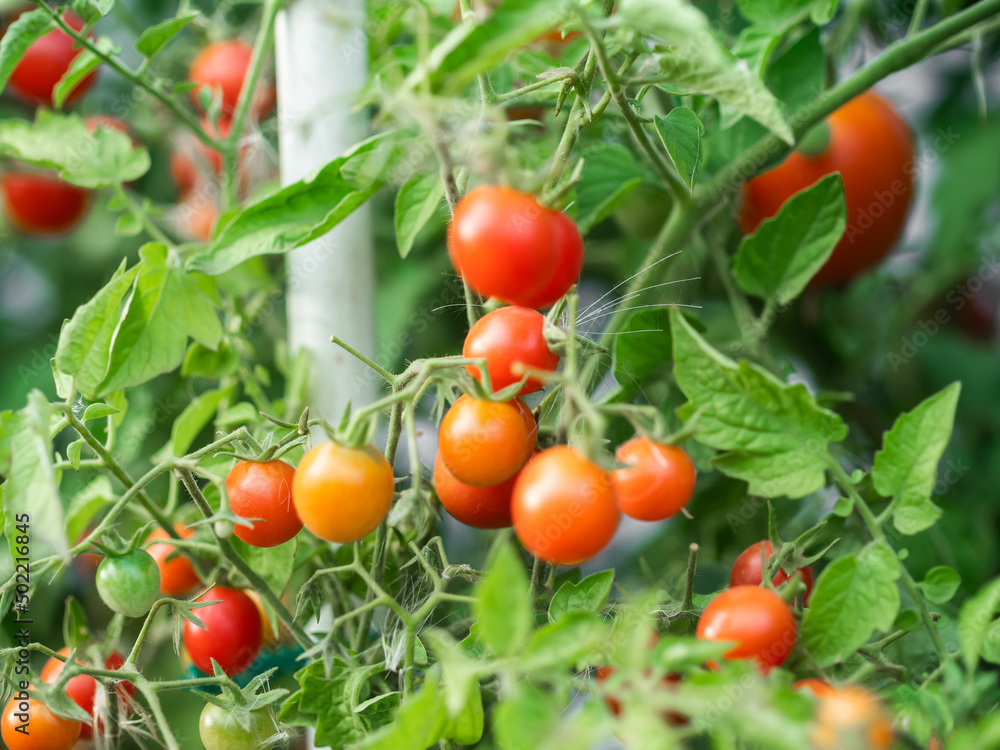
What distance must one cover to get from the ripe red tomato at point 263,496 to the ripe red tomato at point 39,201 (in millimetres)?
650

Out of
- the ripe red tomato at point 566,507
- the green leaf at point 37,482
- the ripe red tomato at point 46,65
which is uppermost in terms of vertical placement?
the ripe red tomato at point 46,65

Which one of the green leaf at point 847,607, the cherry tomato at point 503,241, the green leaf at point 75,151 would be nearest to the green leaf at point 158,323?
the green leaf at point 75,151

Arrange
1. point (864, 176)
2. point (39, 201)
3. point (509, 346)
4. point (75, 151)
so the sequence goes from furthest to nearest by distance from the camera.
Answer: point (39, 201)
point (864, 176)
point (75, 151)
point (509, 346)

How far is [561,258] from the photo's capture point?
0.97ft

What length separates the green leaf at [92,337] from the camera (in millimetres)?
414

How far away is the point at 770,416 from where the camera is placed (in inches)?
15.5

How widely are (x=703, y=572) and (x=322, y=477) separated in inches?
14.8

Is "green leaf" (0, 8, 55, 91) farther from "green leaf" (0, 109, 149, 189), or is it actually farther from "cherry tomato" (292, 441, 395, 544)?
"cherry tomato" (292, 441, 395, 544)

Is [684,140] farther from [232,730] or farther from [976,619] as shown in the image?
[232,730]

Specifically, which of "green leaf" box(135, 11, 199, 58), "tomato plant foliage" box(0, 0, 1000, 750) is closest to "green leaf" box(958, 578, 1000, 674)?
"tomato plant foliage" box(0, 0, 1000, 750)

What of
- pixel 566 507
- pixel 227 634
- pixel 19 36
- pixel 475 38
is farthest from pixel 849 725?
pixel 19 36

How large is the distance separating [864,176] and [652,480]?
0.51m

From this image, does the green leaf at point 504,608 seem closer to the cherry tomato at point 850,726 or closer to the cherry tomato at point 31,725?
the cherry tomato at point 850,726

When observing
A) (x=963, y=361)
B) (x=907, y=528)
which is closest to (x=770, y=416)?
(x=907, y=528)
